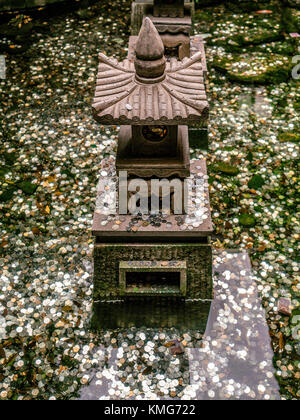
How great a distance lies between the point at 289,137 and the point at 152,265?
3.56 m

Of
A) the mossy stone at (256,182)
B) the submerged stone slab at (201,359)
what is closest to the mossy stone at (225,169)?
the mossy stone at (256,182)

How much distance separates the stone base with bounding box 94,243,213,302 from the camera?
200 inches

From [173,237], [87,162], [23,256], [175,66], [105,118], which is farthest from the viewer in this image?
[87,162]

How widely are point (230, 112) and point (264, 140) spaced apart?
88cm

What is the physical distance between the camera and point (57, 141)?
741cm

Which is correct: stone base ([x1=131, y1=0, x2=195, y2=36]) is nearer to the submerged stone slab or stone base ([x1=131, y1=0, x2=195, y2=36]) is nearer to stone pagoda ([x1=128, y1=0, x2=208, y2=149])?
stone pagoda ([x1=128, y1=0, x2=208, y2=149])

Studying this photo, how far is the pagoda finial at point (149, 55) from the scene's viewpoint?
12.9 ft

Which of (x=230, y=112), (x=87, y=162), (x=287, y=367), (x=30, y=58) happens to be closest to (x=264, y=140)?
(x=230, y=112)

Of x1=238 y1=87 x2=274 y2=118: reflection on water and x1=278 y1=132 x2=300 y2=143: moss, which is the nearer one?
x1=278 y1=132 x2=300 y2=143: moss

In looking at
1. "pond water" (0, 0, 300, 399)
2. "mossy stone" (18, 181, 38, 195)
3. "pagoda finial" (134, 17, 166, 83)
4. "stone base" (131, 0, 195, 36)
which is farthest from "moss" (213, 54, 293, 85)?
"pagoda finial" (134, 17, 166, 83)

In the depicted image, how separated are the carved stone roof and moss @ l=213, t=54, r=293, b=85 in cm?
448

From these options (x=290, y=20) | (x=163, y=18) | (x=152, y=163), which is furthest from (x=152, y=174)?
(x=290, y=20)

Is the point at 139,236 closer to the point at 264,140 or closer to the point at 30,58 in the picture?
the point at 264,140

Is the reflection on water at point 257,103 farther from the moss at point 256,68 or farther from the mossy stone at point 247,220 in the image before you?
A: the mossy stone at point 247,220
